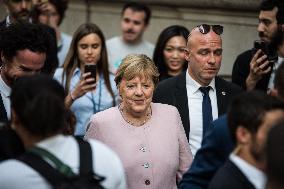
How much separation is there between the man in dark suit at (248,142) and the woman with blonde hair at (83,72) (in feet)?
10.5

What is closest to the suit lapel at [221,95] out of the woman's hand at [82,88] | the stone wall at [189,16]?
the woman's hand at [82,88]

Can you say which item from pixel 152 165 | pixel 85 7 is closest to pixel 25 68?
pixel 152 165

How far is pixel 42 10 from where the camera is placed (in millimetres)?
8180

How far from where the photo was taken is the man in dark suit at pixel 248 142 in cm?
375

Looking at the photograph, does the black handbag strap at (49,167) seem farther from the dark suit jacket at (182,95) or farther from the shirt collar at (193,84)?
the shirt collar at (193,84)

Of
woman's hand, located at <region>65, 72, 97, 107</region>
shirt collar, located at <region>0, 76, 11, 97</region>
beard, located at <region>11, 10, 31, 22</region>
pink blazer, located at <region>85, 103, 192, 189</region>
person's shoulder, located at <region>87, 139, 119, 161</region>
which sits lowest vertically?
pink blazer, located at <region>85, 103, 192, 189</region>

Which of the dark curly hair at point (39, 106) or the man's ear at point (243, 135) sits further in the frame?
the man's ear at point (243, 135)

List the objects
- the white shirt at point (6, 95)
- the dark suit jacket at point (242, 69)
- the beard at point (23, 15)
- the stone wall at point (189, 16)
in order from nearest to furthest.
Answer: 1. the white shirt at point (6, 95)
2. the dark suit jacket at point (242, 69)
3. the beard at point (23, 15)
4. the stone wall at point (189, 16)

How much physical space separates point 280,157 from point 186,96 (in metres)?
3.24

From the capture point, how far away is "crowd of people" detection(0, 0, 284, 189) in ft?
11.9

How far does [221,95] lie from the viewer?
6207mm

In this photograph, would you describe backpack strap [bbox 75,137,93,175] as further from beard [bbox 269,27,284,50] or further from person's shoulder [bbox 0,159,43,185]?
beard [bbox 269,27,284,50]

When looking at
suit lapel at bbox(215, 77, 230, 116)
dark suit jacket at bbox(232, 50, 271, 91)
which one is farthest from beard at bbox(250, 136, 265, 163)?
dark suit jacket at bbox(232, 50, 271, 91)

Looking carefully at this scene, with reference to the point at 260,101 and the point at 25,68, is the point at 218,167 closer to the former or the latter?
the point at 260,101
